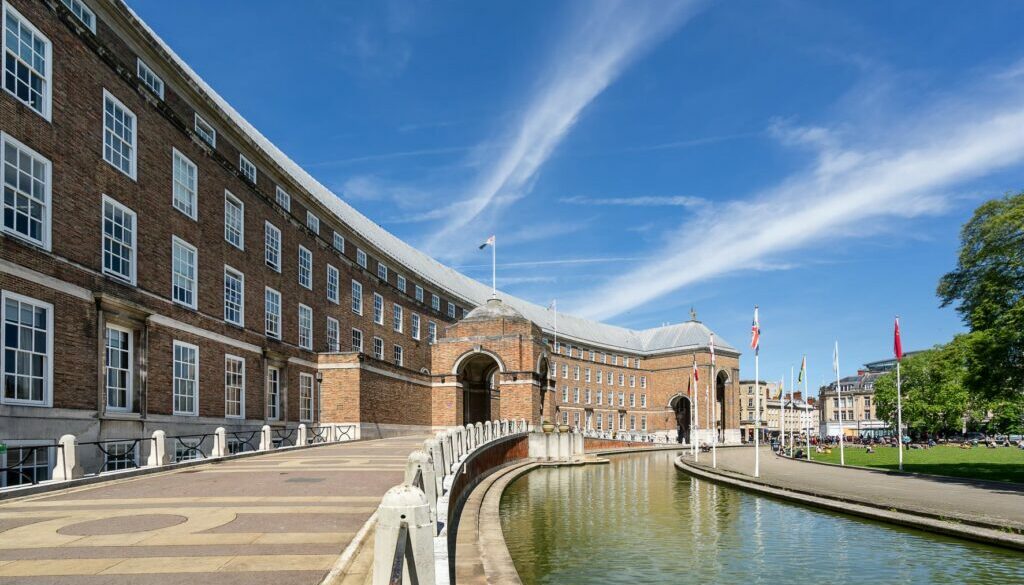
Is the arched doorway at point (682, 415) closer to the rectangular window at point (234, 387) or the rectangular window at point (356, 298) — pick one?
the rectangular window at point (356, 298)

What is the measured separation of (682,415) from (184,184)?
87.6 meters

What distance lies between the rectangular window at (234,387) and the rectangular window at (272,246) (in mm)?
5933

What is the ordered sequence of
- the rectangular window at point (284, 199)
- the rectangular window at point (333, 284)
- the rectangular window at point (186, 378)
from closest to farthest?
the rectangular window at point (186, 378) → the rectangular window at point (284, 199) → the rectangular window at point (333, 284)

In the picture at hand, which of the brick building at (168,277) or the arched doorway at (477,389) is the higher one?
the brick building at (168,277)

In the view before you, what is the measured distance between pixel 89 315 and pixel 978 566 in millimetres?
21989

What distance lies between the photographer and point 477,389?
59.0 m

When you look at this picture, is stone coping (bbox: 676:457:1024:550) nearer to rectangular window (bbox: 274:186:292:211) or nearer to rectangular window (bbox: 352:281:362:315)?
rectangular window (bbox: 274:186:292:211)

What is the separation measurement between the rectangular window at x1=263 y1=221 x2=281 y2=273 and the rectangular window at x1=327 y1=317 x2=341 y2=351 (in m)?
7.48

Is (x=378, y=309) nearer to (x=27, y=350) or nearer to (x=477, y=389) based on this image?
(x=477, y=389)

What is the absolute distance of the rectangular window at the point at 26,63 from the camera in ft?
60.1

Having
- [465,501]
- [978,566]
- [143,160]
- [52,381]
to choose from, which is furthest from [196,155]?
[978,566]

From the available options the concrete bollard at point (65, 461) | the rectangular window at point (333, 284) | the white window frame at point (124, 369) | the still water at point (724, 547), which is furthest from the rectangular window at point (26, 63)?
the rectangular window at point (333, 284)

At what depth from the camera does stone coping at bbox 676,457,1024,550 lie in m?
15.1

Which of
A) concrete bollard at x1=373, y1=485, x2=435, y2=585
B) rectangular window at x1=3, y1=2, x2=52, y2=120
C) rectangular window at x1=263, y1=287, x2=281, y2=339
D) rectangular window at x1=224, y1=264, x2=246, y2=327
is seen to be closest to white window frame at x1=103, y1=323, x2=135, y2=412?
rectangular window at x1=3, y1=2, x2=52, y2=120
